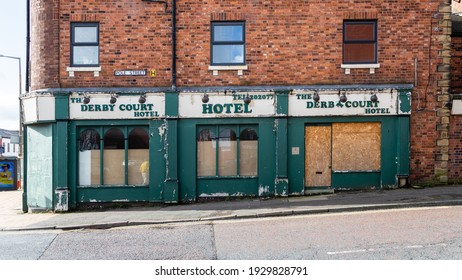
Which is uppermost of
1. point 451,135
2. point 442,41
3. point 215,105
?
point 442,41

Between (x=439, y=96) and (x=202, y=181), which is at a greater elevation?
(x=439, y=96)

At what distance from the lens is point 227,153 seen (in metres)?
14.6

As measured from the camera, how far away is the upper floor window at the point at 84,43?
14562 millimetres

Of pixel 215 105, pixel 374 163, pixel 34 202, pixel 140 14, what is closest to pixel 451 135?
pixel 374 163

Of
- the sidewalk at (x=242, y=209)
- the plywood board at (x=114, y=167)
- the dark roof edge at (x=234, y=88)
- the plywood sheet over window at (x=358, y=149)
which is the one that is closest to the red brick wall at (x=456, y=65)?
the dark roof edge at (x=234, y=88)

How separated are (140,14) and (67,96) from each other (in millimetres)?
3400

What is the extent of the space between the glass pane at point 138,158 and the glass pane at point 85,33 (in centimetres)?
323

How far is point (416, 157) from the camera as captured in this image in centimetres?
1455

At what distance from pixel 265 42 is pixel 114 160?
6.02 m

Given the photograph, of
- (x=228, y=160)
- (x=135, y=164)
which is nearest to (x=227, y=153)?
(x=228, y=160)

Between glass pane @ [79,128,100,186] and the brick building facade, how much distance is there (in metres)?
0.18

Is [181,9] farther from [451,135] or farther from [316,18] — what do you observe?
[451,135]

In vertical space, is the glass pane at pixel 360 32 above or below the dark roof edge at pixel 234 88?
above

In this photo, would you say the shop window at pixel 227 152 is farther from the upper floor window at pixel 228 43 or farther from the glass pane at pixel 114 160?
the glass pane at pixel 114 160
